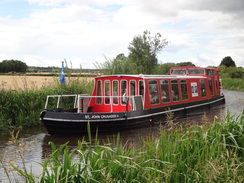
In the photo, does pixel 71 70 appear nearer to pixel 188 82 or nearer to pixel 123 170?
pixel 188 82

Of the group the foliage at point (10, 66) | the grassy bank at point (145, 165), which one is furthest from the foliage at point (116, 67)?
the foliage at point (10, 66)

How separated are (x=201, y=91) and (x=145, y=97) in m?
6.22

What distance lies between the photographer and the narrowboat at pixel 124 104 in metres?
12.5

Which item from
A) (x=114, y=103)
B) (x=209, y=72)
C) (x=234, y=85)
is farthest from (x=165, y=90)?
(x=234, y=85)

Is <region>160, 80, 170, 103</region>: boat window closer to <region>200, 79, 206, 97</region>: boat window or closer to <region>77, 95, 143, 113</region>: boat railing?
<region>77, 95, 143, 113</region>: boat railing

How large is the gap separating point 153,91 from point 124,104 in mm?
1490

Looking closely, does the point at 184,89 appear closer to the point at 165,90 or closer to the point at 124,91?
the point at 165,90

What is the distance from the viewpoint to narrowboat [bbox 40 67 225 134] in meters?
12.5

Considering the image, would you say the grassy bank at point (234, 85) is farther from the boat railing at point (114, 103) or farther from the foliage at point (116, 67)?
the boat railing at point (114, 103)

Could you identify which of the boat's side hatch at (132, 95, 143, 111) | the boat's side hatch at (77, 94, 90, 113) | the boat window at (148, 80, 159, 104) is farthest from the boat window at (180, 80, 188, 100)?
the boat's side hatch at (77, 94, 90, 113)

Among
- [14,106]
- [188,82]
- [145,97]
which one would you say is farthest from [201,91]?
[14,106]

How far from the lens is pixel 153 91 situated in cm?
1524

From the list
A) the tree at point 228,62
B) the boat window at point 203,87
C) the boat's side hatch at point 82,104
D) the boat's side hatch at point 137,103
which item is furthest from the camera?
the tree at point 228,62

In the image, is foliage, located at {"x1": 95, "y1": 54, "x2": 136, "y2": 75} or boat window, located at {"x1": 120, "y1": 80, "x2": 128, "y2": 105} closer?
boat window, located at {"x1": 120, "y1": 80, "x2": 128, "y2": 105}
